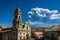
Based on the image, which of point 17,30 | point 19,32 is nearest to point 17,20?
point 17,30

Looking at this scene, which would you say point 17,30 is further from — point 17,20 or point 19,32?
point 17,20

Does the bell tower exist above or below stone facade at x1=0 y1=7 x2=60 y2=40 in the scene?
above

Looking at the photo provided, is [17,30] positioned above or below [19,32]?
above

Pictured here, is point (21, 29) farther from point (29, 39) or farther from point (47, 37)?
point (47, 37)

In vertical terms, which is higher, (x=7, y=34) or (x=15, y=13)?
(x=15, y=13)

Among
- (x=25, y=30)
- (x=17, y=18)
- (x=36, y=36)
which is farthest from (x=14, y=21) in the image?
(x=36, y=36)

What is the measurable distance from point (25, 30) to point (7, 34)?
5.49 meters

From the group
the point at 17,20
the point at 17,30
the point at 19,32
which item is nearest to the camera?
the point at 17,30

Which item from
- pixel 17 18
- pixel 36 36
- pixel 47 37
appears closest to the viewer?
pixel 17 18

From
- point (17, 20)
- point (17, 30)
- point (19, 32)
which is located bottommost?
point (19, 32)

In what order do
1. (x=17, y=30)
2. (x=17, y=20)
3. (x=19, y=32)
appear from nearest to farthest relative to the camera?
1. (x=17, y=30)
2. (x=17, y=20)
3. (x=19, y=32)

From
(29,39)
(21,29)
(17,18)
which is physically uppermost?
(17,18)

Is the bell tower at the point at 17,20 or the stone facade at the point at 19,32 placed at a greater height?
the bell tower at the point at 17,20

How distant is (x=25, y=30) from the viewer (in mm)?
49125
